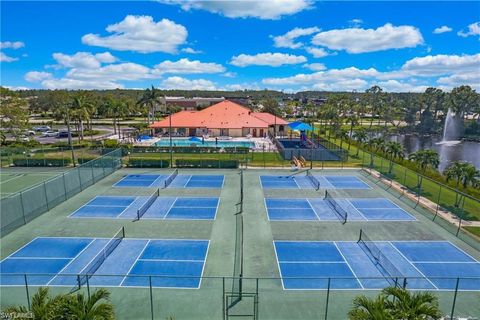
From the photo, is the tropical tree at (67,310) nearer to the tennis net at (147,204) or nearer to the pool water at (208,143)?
the tennis net at (147,204)

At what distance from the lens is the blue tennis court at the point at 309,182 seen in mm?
31281

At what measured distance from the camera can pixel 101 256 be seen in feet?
56.9

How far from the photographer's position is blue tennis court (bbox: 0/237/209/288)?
1543 cm

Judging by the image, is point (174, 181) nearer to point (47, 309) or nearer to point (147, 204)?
point (147, 204)

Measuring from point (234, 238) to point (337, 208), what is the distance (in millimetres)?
9200

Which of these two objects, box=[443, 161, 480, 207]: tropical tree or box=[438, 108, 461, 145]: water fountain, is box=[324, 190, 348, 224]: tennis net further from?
box=[438, 108, 461, 145]: water fountain

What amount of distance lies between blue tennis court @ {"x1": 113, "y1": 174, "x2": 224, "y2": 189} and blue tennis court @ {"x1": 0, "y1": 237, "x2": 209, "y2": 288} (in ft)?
38.6

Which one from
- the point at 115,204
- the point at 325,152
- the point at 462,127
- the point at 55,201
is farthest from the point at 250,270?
the point at 462,127

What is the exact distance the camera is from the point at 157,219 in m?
22.9

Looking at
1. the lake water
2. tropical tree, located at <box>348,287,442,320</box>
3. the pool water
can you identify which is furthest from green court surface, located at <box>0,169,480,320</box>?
the lake water

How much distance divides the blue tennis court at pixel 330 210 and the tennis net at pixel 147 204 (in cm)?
880

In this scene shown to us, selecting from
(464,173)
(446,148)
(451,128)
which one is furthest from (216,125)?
(451,128)

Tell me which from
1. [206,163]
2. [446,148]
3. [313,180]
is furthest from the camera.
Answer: [446,148]

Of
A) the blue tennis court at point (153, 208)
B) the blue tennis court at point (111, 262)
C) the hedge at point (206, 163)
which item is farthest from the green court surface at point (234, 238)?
the hedge at point (206, 163)
